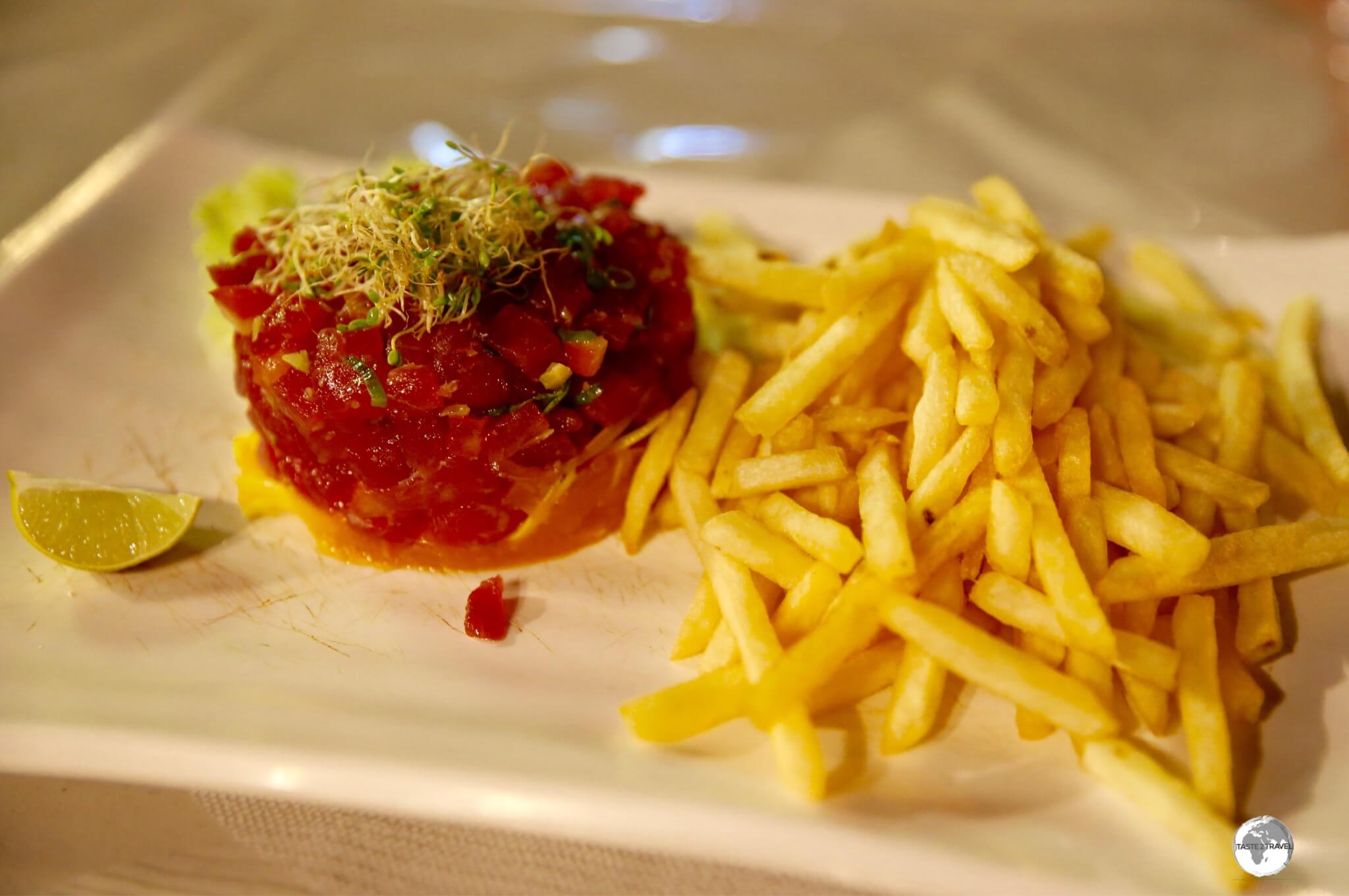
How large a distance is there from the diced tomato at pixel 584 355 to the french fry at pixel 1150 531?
4.63ft

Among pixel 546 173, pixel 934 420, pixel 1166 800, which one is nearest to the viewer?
pixel 1166 800

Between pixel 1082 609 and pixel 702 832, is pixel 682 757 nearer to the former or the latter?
pixel 702 832

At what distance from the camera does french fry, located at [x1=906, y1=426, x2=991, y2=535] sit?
242cm

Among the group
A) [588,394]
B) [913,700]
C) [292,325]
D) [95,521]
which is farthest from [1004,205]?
[95,521]

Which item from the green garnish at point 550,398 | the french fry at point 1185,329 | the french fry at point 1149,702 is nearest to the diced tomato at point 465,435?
the green garnish at point 550,398

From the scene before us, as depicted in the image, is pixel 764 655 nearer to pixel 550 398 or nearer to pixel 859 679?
pixel 859 679

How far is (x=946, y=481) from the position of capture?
2.42 m

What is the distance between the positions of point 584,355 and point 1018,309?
121cm

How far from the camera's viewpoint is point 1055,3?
6863 mm

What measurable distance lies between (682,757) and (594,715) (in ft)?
0.95

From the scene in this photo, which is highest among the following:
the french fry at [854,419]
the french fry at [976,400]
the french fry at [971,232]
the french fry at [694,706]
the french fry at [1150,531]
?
the french fry at [971,232]

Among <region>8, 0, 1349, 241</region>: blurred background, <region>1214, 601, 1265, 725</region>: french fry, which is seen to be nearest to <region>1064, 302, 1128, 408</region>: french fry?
<region>1214, 601, 1265, 725</region>: french fry

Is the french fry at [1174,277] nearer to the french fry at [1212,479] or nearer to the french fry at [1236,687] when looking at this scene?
the french fry at [1212,479]

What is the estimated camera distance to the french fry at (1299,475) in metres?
2.78
